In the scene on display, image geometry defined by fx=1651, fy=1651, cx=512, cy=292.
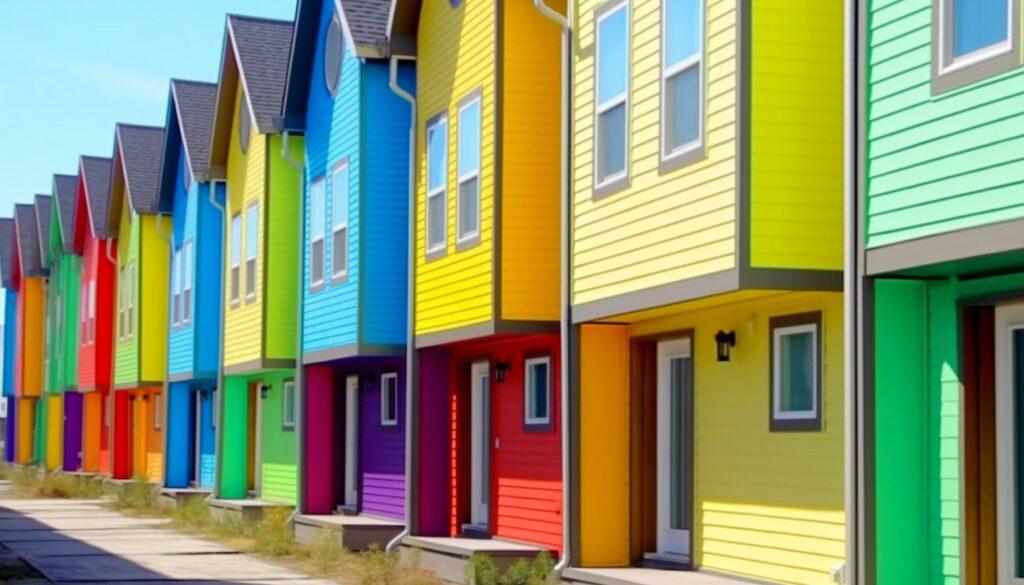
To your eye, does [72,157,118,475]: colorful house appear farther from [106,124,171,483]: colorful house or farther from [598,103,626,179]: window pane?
[598,103,626,179]: window pane

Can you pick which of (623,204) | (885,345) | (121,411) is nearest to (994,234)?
(885,345)

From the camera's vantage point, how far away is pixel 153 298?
3731cm

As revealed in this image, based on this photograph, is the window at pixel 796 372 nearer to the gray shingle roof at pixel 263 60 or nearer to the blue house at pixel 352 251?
the blue house at pixel 352 251

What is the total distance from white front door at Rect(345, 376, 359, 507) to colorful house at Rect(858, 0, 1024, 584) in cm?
1491

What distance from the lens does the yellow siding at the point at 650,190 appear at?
13.0 metres

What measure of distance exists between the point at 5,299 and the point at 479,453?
41.9 metres

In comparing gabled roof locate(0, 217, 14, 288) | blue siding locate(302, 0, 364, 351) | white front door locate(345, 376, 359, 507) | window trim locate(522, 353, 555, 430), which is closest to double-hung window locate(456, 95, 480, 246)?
window trim locate(522, 353, 555, 430)

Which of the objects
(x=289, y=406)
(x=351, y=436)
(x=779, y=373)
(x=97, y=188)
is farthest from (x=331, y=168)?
(x=97, y=188)

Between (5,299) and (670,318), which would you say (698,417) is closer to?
(670,318)

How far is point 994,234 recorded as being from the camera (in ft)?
32.7

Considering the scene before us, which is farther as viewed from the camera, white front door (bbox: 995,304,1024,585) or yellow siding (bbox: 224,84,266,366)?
yellow siding (bbox: 224,84,266,366)

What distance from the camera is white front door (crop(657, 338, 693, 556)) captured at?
1612cm

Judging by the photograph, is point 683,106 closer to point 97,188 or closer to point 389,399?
point 389,399

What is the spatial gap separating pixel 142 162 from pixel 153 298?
4239 mm
